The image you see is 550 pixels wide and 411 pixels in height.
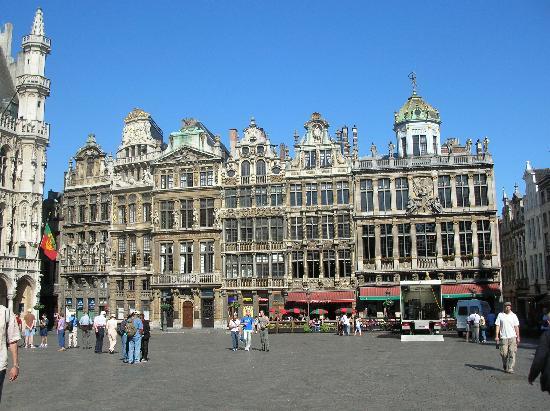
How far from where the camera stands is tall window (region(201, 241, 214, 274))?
52219 millimetres

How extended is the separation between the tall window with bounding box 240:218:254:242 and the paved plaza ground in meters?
27.8

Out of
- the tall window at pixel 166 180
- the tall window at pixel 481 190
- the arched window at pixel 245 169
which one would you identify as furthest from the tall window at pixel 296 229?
the tall window at pixel 481 190

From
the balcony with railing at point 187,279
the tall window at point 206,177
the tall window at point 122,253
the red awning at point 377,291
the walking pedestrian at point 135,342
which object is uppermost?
the tall window at point 206,177

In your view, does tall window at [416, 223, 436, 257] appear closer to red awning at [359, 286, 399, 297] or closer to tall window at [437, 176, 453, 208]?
tall window at [437, 176, 453, 208]

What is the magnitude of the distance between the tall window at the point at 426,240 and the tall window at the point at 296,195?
957cm

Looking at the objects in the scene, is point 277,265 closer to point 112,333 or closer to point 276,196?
point 276,196

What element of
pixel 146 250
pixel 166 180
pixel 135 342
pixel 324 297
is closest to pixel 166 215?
pixel 166 180

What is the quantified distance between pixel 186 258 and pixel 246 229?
5785mm

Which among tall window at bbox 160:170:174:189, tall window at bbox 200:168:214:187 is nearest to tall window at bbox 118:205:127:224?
tall window at bbox 160:170:174:189

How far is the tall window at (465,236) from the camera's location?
4738 centimetres

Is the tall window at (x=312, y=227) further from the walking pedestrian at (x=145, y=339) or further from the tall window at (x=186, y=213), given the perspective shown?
the walking pedestrian at (x=145, y=339)

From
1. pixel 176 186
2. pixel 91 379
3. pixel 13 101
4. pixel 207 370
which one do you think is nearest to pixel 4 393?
pixel 91 379

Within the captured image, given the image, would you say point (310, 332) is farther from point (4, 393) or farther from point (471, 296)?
point (4, 393)

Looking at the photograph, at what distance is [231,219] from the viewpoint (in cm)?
5197
